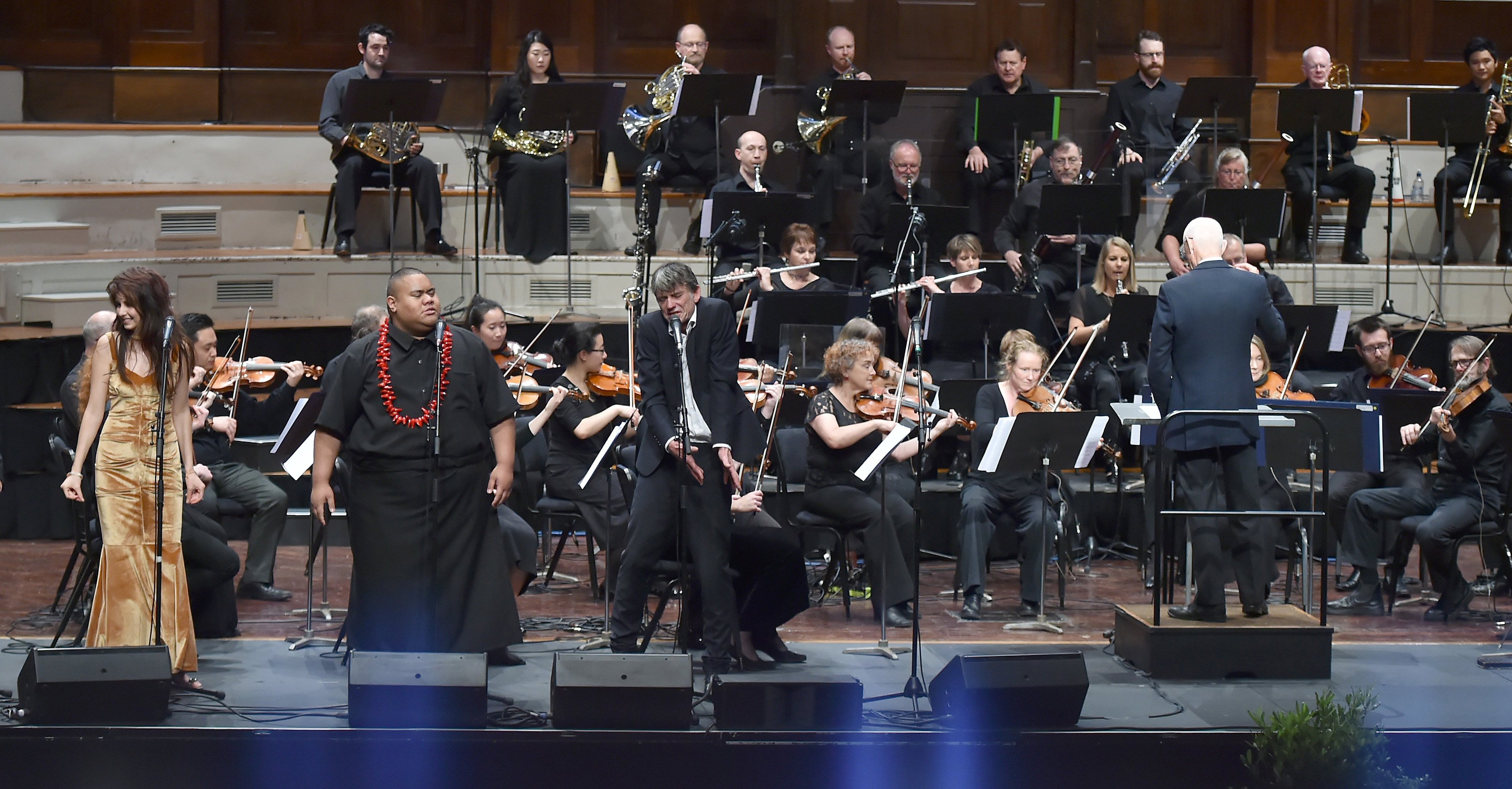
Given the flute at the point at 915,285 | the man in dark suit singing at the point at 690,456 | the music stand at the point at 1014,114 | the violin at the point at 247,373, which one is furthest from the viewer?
the music stand at the point at 1014,114

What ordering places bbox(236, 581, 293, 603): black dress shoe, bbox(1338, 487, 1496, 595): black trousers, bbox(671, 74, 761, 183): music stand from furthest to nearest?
bbox(671, 74, 761, 183): music stand < bbox(236, 581, 293, 603): black dress shoe < bbox(1338, 487, 1496, 595): black trousers

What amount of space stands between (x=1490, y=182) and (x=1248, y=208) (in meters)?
Answer: 2.38

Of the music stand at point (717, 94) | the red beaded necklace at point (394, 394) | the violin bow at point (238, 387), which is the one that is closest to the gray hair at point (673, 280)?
the red beaded necklace at point (394, 394)

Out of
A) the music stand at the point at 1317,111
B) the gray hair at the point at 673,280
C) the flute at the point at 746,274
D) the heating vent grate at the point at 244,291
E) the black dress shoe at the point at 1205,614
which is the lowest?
the black dress shoe at the point at 1205,614

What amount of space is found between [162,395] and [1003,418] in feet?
10.2

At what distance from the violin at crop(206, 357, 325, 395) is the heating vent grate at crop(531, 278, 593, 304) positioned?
6.76 feet

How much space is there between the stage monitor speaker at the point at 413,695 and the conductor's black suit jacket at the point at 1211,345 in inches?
98.4

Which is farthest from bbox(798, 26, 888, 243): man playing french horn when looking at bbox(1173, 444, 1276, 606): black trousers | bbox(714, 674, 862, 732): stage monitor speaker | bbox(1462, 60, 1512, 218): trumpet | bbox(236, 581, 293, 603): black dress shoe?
bbox(714, 674, 862, 732): stage monitor speaker

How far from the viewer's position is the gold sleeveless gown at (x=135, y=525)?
5160mm

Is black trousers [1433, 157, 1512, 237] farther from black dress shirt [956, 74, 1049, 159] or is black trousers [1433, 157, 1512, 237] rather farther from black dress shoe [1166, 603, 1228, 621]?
black dress shoe [1166, 603, 1228, 621]

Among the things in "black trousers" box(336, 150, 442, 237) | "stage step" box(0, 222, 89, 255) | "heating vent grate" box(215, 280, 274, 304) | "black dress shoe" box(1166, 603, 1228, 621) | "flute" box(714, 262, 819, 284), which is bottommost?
"black dress shoe" box(1166, 603, 1228, 621)

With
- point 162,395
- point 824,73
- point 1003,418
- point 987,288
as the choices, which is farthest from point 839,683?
point 824,73

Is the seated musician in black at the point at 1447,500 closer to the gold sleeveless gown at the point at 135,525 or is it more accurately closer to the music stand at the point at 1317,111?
the music stand at the point at 1317,111

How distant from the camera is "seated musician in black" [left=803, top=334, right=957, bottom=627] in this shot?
6.41m
